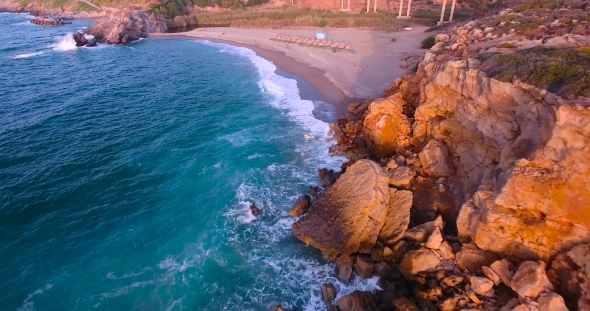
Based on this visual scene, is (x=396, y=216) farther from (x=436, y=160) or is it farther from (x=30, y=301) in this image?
(x=30, y=301)

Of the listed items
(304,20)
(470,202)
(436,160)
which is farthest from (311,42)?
(470,202)

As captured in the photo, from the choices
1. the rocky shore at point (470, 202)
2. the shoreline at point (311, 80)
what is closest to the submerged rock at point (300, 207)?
the rocky shore at point (470, 202)

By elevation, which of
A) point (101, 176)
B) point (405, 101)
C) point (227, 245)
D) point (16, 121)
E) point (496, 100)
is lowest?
point (227, 245)

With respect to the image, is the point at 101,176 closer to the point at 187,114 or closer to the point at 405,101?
the point at 187,114

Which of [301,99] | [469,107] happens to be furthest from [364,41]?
[469,107]

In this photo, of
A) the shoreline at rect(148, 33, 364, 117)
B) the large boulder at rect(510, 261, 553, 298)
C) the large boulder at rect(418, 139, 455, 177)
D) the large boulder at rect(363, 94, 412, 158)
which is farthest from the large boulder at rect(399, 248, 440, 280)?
the shoreline at rect(148, 33, 364, 117)

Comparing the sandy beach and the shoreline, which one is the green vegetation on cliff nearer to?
the shoreline
